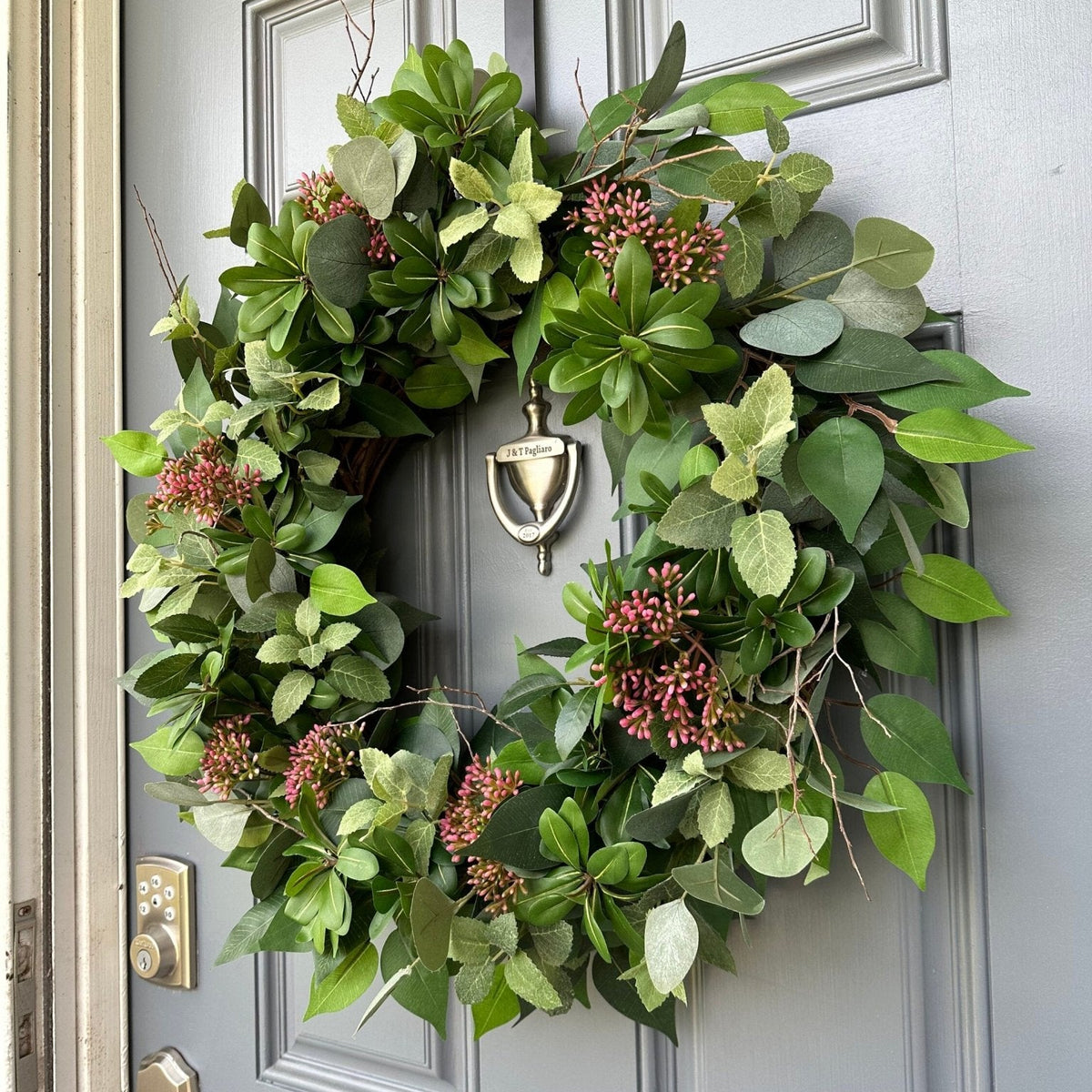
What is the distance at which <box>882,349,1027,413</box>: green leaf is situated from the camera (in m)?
0.52

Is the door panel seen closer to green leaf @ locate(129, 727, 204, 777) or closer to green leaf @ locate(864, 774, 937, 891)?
green leaf @ locate(864, 774, 937, 891)

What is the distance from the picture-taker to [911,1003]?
618 millimetres

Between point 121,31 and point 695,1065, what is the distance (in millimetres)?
1111

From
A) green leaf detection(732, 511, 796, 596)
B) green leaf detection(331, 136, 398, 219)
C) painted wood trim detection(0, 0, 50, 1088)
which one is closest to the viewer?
green leaf detection(732, 511, 796, 596)

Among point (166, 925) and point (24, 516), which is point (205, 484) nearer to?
point (24, 516)

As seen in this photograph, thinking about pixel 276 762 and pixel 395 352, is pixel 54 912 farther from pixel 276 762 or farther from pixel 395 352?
pixel 395 352

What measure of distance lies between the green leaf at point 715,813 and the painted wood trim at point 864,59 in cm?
48

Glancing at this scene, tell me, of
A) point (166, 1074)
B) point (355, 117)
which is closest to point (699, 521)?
point (355, 117)

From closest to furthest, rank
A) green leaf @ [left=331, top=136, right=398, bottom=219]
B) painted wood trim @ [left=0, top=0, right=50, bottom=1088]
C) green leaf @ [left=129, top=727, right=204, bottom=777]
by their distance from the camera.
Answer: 1. green leaf @ [left=331, top=136, right=398, bottom=219]
2. green leaf @ [left=129, top=727, right=204, bottom=777]
3. painted wood trim @ [left=0, top=0, right=50, bottom=1088]

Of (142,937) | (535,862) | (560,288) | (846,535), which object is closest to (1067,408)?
(846,535)

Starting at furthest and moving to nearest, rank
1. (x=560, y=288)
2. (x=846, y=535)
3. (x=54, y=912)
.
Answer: (x=54, y=912) → (x=560, y=288) → (x=846, y=535)

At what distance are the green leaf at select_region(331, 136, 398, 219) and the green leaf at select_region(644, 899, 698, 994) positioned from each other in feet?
1.56

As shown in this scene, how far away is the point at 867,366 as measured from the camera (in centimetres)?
53

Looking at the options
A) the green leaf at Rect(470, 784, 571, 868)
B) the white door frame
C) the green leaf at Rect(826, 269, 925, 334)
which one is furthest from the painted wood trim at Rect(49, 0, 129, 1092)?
the green leaf at Rect(826, 269, 925, 334)
